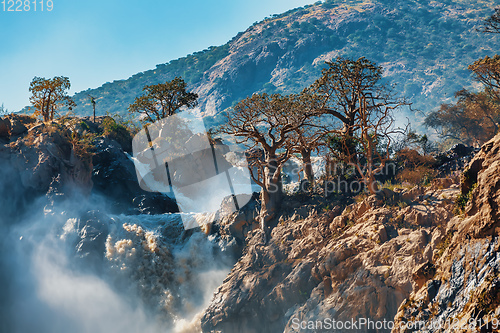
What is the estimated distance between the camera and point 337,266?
49.7 ft

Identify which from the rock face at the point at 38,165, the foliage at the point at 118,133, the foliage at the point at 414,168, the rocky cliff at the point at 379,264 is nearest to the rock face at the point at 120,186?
the foliage at the point at 118,133

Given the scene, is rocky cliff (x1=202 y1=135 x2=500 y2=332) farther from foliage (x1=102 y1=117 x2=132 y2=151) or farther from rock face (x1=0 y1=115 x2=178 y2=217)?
foliage (x1=102 y1=117 x2=132 y2=151)

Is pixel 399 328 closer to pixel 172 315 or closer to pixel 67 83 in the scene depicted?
pixel 172 315

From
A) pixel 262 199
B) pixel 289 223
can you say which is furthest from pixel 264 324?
pixel 262 199

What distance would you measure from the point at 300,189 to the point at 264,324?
7.79 meters

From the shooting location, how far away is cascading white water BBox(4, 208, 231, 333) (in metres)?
19.1

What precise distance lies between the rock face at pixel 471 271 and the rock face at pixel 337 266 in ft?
3.08

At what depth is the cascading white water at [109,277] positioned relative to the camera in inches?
751

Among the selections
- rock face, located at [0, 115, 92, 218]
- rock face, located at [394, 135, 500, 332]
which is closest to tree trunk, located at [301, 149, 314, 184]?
rock face, located at [394, 135, 500, 332]

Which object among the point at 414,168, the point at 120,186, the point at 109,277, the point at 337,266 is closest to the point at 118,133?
the point at 120,186

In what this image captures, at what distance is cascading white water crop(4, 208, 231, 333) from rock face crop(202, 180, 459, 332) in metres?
2.72

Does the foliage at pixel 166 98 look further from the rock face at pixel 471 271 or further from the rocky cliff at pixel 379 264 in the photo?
the rock face at pixel 471 271

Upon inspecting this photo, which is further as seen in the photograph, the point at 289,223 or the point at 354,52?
the point at 354,52

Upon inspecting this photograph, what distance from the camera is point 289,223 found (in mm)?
19484
